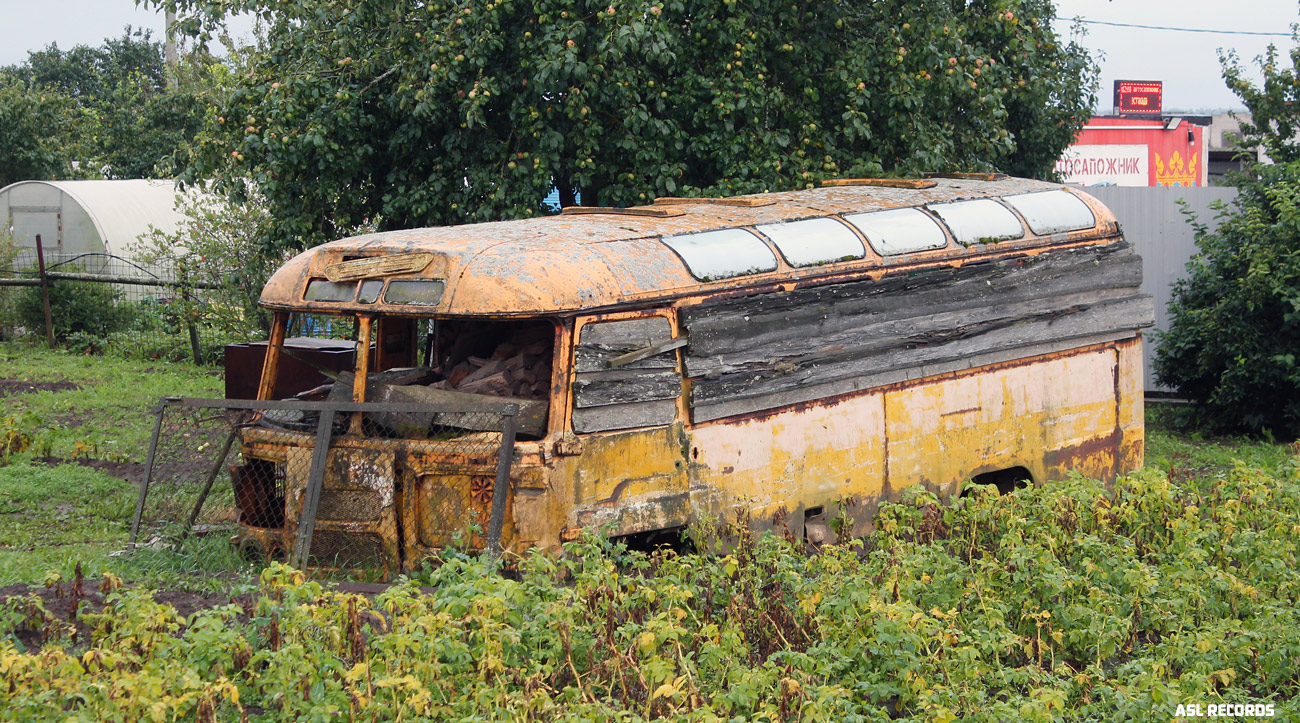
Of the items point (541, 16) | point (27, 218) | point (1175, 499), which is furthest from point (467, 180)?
point (27, 218)

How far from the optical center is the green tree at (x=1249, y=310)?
11578 mm

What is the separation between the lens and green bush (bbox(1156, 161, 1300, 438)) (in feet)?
37.9

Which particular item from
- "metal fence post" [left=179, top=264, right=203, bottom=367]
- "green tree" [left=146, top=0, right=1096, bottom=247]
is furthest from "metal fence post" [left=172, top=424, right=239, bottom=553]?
"metal fence post" [left=179, top=264, right=203, bottom=367]

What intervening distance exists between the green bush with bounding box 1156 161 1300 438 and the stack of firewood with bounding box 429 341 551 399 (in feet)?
25.9

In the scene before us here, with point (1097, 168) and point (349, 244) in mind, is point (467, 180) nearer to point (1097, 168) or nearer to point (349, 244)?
point (349, 244)

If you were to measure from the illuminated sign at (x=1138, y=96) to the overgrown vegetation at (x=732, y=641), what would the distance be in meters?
38.6

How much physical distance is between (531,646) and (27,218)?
2096 centimetres

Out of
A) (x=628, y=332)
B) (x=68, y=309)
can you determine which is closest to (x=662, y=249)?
(x=628, y=332)

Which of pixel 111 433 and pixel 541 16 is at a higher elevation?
pixel 541 16

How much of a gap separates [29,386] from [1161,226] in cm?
1354

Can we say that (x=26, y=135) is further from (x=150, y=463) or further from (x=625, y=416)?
(x=625, y=416)

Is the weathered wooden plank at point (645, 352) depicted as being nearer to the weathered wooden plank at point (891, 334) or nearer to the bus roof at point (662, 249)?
the weathered wooden plank at point (891, 334)

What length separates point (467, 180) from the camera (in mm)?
11000

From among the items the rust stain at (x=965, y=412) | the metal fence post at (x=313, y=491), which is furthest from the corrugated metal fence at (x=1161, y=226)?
Answer: the metal fence post at (x=313, y=491)
